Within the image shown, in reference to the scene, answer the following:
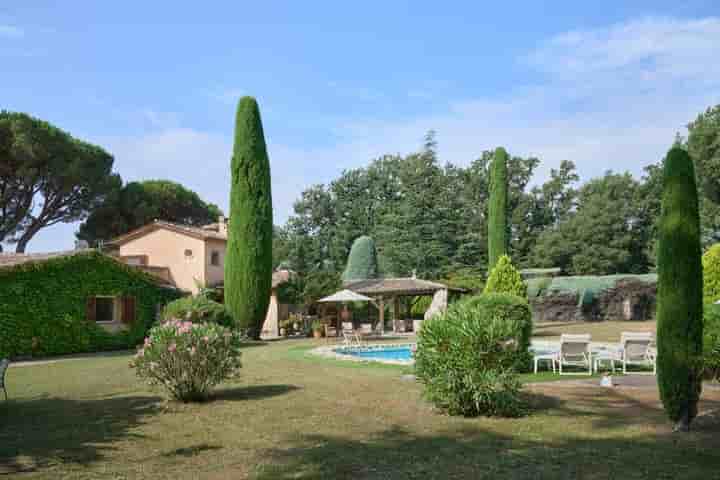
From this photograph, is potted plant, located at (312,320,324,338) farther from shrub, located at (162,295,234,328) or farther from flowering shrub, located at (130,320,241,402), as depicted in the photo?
flowering shrub, located at (130,320,241,402)

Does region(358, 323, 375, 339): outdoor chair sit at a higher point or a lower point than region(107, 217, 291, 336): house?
lower

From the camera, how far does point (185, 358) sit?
9.31 meters

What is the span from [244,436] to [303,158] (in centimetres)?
2416

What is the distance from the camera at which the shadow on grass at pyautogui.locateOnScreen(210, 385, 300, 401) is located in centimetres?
1021

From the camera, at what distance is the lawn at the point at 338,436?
5652 millimetres

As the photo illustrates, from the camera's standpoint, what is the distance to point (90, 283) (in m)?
21.3

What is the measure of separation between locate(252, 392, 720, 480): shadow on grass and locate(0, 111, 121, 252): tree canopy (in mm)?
31082

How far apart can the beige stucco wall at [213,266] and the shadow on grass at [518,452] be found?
2438 centimetres

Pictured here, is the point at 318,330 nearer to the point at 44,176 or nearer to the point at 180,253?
the point at 180,253

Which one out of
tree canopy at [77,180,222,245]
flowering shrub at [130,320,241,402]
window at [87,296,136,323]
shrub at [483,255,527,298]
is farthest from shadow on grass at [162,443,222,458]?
tree canopy at [77,180,222,245]

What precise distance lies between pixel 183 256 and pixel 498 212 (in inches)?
625

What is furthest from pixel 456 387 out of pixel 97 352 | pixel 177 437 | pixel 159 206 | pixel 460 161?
pixel 460 161

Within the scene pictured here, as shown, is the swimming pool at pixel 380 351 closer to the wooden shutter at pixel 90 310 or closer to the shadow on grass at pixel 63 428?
the wooden shutter at pixel 90 310

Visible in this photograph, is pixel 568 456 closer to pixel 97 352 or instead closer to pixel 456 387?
pixel 456 387
